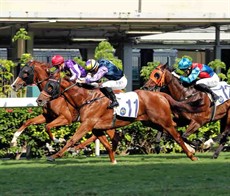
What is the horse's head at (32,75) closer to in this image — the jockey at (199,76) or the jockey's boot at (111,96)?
the jockey's boot at (111,96)

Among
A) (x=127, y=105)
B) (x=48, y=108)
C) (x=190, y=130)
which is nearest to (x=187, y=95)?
(x=190, y=130)

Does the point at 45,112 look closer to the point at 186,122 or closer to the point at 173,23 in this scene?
the point at 186,122

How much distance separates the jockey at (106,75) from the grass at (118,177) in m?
1.06

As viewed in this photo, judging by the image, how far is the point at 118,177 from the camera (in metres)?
10.6

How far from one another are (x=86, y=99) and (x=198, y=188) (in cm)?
401

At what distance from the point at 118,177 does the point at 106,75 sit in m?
2.87

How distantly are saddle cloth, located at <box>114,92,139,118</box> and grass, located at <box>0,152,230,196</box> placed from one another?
757 millimetres

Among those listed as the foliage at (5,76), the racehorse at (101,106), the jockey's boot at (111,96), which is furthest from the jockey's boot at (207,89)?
the foliage at (5,76)

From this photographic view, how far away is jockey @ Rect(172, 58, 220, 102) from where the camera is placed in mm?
13945

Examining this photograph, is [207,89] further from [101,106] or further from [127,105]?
[101,106]
